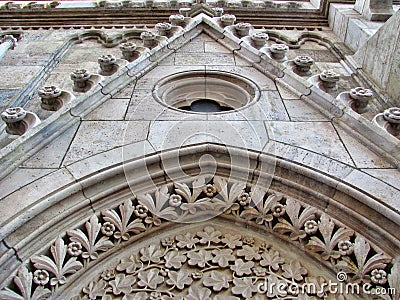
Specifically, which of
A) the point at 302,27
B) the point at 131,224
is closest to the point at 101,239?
the point at 131,224

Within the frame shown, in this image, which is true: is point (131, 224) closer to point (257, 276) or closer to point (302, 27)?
point (257, 276)

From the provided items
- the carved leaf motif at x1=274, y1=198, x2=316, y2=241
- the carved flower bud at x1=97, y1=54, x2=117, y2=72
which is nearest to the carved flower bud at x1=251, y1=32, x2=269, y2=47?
the carved flower bud at x1=97, y1=54, x2=117, y2=72

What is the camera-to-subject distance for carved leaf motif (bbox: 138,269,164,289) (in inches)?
113

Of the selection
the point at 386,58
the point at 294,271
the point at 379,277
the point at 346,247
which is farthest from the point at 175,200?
the point at 386,58

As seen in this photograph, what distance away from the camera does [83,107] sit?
3990 mm

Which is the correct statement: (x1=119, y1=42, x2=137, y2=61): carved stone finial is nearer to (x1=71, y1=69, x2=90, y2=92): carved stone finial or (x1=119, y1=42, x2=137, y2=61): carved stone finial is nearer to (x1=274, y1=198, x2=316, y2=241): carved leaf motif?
(x1=71, y1=69, x2=90, y2=92): carved stone finial

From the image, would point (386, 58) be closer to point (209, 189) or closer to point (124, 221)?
point (209, 189)

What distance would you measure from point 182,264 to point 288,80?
7.99 feet

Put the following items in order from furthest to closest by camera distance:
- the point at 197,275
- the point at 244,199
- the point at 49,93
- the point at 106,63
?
the point at 106,63
the point at 49,93
the point at 244,199
the point at 197,275

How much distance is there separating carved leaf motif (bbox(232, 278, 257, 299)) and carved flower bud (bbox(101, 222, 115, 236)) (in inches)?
38.3

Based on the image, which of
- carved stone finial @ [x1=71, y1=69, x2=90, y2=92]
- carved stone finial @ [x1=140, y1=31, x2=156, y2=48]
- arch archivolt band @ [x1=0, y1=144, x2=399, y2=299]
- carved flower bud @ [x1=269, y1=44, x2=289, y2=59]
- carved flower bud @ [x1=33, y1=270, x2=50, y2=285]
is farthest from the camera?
carved stone finial @ [x1=140, y1=31, x2=156, y2=48]

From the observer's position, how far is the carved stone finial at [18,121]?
3.63m

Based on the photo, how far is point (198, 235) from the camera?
3.25 meters

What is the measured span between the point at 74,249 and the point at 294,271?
1586 mm
